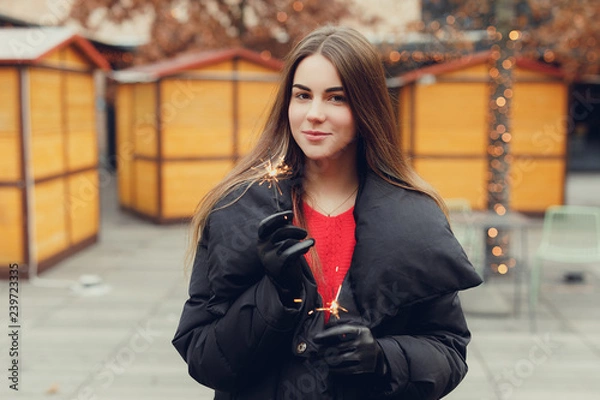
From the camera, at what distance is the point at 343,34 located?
76.6 inches

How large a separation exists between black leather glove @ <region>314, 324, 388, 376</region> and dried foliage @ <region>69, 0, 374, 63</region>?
13.8m

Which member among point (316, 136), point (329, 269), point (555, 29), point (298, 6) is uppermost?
point (298, 6)

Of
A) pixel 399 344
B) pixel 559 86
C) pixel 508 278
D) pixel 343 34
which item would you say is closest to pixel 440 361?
pixel 399 344

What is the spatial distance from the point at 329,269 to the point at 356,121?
0.41m

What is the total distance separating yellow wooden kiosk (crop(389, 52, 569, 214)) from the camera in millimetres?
11977

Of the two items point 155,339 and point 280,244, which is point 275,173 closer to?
point 280,244

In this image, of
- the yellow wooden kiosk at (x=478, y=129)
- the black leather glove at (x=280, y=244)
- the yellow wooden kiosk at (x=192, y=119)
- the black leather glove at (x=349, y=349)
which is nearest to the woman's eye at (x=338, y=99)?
the black leather glove at (x=280, y=244)

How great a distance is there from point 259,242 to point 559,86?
37.3 feet

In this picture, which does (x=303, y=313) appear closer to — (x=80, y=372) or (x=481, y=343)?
(x=80, y=372)

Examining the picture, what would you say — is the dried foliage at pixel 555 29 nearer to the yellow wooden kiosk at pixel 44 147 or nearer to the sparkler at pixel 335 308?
the yellow wooden kiosk at pixel 44 147

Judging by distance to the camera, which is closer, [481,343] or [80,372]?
[80,372]

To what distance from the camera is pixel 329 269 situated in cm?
196

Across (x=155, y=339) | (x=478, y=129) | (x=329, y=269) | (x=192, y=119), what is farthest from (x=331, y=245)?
(x=478, y=129)

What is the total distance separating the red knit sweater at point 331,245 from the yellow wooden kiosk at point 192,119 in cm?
936
